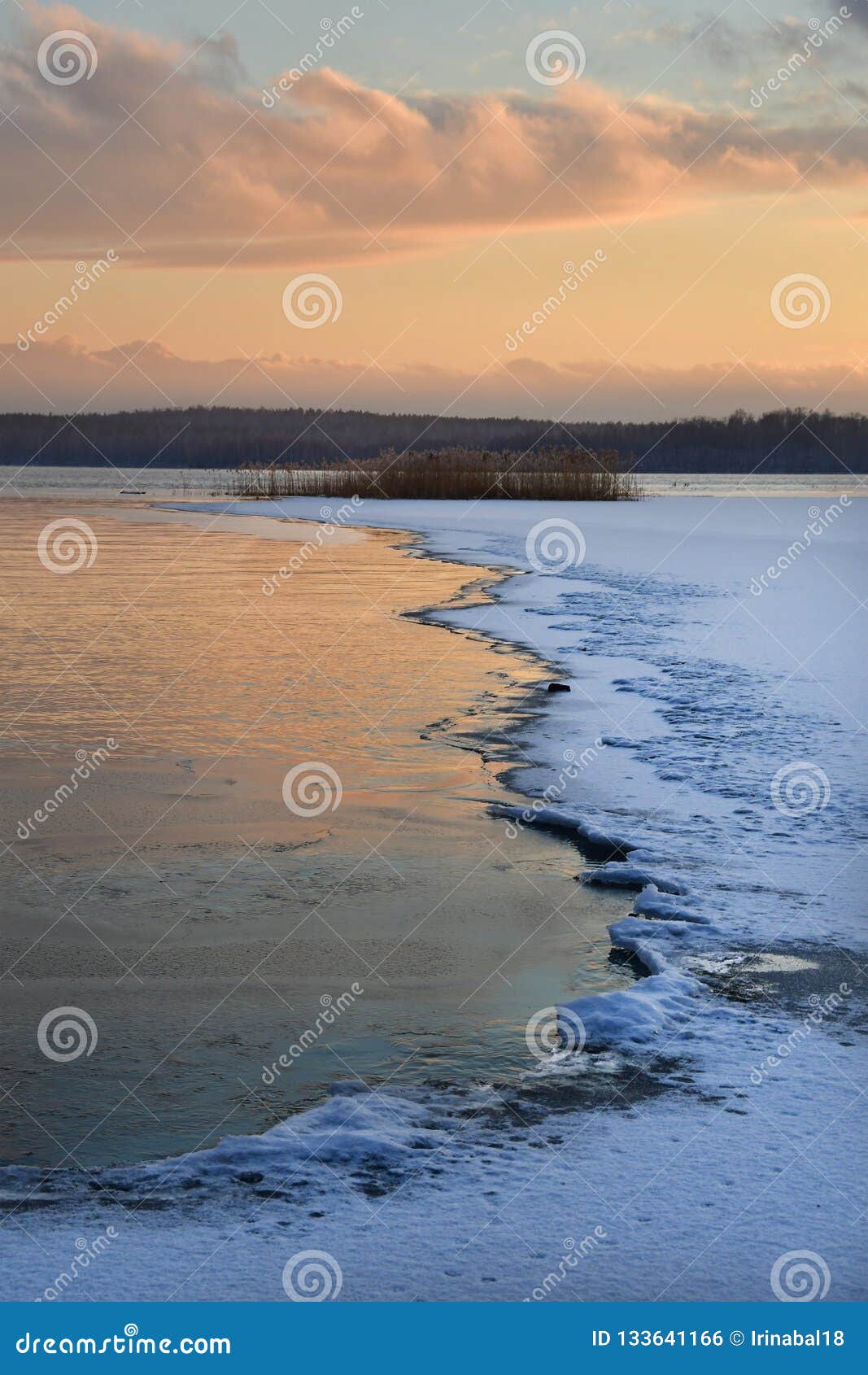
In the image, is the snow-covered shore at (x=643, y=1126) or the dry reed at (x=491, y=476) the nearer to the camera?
the snow-covered shore at (x=643, y=1126)

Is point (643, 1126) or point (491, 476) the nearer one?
point (643, 1126)

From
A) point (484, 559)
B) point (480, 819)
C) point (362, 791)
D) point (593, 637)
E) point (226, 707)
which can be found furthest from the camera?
point (484, 559)

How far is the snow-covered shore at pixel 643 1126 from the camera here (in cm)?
300

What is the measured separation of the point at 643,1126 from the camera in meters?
3.68

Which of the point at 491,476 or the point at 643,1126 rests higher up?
the point at 491,476

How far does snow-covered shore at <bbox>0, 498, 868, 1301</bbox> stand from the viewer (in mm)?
3004

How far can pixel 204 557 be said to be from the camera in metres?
26.3

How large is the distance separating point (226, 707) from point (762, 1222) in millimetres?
7149

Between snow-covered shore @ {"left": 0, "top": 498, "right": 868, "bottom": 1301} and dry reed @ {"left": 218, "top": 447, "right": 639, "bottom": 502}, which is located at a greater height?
dry reed @ {"left": 218, "top": 447, "right": 639, "bottom": 502}

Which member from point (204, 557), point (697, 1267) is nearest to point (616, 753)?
point (697, 1267)

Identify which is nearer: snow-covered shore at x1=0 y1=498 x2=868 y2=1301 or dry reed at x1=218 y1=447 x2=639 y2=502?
snow-covered shore at x1=0 y1=498 x2=868 y2=1301

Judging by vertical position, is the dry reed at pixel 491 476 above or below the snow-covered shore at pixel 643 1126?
above

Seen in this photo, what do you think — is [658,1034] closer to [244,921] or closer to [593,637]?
[244,921]

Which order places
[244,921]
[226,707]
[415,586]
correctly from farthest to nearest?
[415,586] → [226,707] → [244,921]
